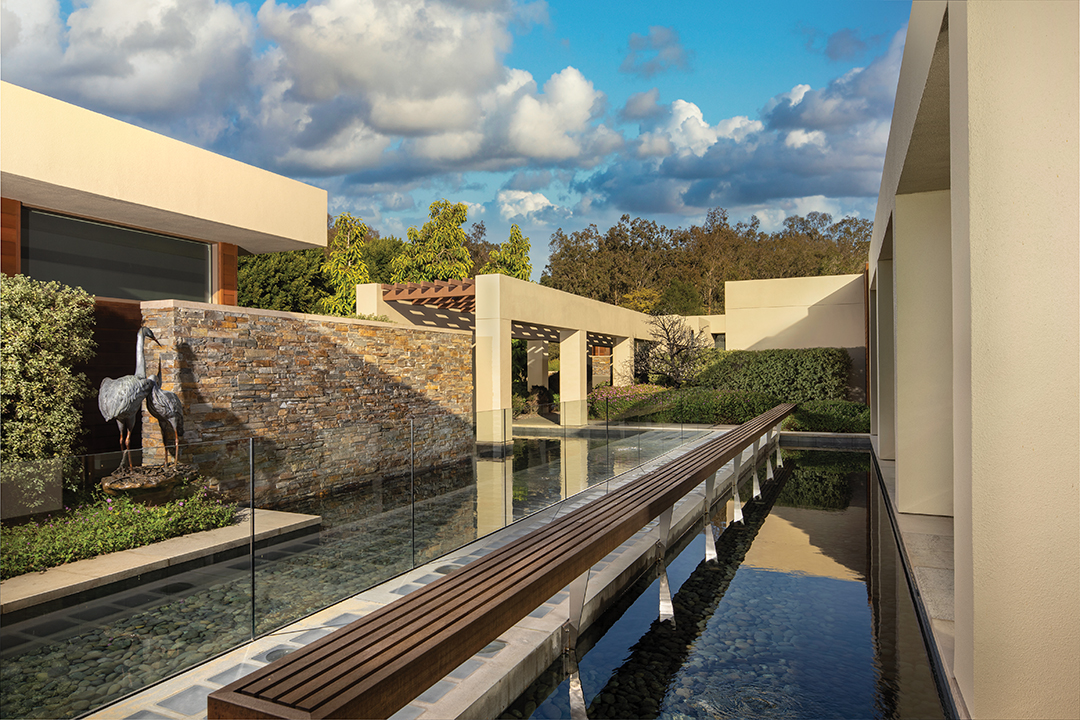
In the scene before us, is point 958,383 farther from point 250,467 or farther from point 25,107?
point 25,107

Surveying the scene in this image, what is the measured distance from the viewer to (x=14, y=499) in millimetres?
2965

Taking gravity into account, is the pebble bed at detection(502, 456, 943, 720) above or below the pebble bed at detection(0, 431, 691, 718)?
below

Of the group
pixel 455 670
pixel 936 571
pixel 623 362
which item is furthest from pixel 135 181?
pixel 623 362

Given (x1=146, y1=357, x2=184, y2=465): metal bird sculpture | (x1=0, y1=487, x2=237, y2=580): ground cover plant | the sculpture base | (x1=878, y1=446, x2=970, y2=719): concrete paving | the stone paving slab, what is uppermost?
(x1=146, y1=357, x2=184, y2=465): metal bird sculpture

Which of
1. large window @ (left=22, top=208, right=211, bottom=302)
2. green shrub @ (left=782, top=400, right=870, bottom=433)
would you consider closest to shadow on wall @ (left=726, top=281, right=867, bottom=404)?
green shrub @ (left=782, top=400, right=870, bottom=433)

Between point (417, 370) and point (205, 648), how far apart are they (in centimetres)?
857

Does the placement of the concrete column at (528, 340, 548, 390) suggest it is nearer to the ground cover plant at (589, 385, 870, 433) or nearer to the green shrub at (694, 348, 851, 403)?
the green shrub at (694, 348, 851, 403)

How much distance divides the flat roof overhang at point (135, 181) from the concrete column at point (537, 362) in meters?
14.6

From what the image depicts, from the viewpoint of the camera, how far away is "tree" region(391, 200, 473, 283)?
3038 cm

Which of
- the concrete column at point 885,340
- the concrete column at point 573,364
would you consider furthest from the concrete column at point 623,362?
the concrete column at point 885,340

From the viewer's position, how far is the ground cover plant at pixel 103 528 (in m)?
2.97

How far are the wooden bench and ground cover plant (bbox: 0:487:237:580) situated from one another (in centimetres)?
161

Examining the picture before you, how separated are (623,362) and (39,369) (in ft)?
61.2

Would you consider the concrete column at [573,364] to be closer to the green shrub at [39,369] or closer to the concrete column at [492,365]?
the concrete column at [492,365]
